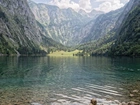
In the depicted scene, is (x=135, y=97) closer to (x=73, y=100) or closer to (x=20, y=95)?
(x=73, y=100)

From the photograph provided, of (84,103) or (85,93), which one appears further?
(85,93)

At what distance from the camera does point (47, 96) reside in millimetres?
43406

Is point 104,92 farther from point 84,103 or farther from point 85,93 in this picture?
point 84,103

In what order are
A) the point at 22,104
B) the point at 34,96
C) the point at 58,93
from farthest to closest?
1. the point at 58,93
2. the point at 34,96
3. the point at 22,104

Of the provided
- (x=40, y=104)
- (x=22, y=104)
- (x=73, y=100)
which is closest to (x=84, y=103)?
(x=73, y=100)

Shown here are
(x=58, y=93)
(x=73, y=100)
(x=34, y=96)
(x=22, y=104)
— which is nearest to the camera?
(x=22, y=104)

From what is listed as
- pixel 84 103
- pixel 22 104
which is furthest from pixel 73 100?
pixel 22 104

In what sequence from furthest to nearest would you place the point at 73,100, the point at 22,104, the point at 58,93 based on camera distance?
the point at 58,93
the point at 73,100
the point at 22,104

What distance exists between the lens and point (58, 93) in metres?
46.7

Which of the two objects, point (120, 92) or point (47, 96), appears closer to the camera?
point (47, 96)

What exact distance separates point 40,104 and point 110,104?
11.9 m

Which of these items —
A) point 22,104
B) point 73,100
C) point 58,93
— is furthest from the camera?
point 58,93

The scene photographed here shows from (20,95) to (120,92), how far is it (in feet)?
70.7

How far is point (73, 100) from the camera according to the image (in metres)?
40.2
